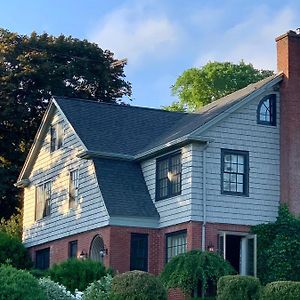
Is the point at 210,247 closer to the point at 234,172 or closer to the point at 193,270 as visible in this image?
the point at 234,172

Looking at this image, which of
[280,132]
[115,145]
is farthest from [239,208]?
[115,145]

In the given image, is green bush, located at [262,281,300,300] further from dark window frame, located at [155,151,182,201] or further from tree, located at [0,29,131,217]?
tree, located at [0,29,131,217]

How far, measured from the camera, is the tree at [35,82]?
5091 centimetres

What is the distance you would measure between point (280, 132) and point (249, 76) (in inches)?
1247

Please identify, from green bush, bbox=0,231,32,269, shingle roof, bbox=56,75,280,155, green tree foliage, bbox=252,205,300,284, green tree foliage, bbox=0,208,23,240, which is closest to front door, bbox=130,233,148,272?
shingle roof, bbox=56,75,280,155

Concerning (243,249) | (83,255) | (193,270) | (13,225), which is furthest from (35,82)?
(193,270)

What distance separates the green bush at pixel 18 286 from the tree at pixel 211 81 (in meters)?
43.8

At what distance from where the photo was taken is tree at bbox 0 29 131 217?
167 ft

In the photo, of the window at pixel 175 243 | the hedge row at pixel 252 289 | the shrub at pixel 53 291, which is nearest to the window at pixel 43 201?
the window at pixel 175 243

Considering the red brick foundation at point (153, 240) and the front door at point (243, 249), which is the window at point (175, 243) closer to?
the red brick foundation at point (153, 240)

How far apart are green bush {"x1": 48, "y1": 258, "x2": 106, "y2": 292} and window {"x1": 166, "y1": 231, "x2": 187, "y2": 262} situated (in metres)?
3.48

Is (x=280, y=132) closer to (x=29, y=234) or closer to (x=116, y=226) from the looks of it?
(x=116, y=226)

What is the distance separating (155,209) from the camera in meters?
35.8

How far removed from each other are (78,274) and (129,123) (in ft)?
31.9
